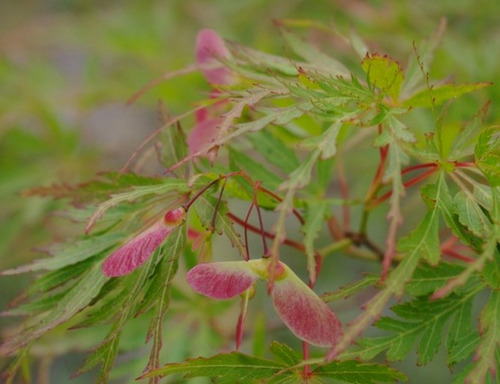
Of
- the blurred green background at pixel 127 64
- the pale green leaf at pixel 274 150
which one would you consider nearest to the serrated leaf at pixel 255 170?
the pale green leaf at pixel 274 150

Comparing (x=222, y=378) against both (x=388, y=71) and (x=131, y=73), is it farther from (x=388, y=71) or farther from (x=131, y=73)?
(x=131, y=73)

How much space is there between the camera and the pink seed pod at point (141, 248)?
2.03 feet

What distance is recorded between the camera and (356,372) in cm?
66

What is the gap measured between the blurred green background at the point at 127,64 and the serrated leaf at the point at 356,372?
2.04ft

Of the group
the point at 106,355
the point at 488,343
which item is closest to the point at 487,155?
the point at 488,343

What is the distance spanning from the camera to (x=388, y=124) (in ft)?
2.13

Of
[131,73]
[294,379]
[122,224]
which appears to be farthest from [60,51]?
[294,379]

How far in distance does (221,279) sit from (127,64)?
148 cm

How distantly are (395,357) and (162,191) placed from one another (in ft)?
0.91

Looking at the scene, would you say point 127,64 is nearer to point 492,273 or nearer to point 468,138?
point 468,138

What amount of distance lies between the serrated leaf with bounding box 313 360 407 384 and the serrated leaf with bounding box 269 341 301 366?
2cm

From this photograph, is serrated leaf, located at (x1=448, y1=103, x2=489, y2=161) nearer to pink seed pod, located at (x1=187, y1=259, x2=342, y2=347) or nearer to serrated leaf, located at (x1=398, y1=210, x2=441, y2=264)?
serrated leaf, located at (x1=398, y1=210, x2=441, y2=264)

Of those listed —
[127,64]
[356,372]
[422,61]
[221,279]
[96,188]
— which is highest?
[127,64]

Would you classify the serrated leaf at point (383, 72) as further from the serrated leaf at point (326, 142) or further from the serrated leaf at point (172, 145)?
the serrated leaf at point (172, 145)
